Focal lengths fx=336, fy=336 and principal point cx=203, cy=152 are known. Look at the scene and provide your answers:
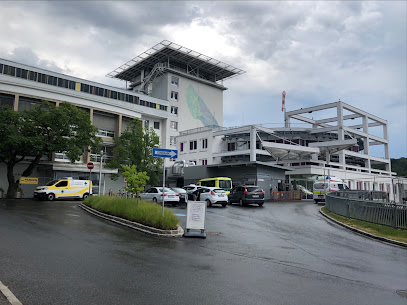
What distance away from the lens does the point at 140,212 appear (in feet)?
46.3

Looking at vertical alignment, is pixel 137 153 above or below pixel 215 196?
above

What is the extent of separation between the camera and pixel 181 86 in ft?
238

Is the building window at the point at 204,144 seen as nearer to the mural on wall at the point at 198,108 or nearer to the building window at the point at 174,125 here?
the building window at the point at 174,125

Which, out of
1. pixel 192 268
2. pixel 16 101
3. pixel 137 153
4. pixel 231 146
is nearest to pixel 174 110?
pixel 231 146

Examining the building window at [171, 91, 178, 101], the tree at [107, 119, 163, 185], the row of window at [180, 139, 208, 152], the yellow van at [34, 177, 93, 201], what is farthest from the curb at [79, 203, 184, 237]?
the building window at [171, 91, 178, 101]

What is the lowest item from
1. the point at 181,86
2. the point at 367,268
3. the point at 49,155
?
the point at 367,268

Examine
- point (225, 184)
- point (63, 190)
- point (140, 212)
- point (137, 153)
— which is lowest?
point (140, 212)

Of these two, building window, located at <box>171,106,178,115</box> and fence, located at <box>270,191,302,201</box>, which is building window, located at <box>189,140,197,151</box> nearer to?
building window, located at <box>171,106,178,115</box>

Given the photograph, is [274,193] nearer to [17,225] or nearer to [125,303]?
[17,225]

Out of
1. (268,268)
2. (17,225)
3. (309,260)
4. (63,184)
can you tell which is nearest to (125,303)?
(268,268)

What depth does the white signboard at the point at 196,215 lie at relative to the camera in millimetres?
12289

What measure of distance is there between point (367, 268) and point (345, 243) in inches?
145

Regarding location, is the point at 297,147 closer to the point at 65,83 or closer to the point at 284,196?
the point at 284,196

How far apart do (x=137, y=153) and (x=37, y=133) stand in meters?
13.1
